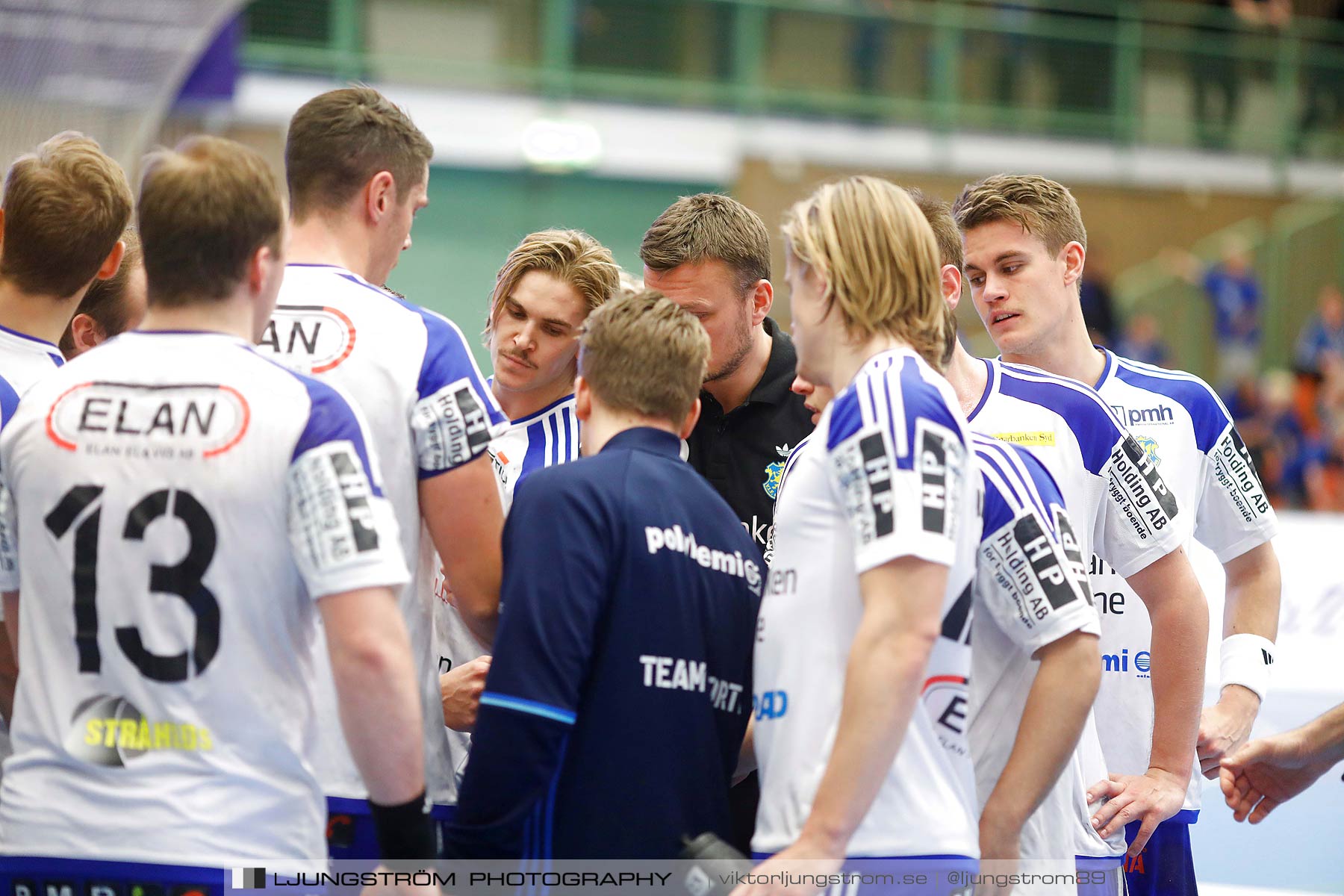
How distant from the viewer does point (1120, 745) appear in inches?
155

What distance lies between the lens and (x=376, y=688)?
226cm

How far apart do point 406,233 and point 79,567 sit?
1138 millimetres

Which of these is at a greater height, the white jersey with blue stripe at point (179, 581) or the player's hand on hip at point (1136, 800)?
the white jersey with blue stripe at point (179, 581)

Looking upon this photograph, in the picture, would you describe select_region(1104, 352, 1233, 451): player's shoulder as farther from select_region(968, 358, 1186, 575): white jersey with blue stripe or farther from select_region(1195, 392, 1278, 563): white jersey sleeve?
select_region(968, 358, 1186, 575): white jersey with blue stripe

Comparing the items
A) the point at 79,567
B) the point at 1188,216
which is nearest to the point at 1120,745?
the point at 79,567

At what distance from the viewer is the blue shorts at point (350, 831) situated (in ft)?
9.32

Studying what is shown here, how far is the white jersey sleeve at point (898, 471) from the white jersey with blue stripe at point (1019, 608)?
315 millimetres

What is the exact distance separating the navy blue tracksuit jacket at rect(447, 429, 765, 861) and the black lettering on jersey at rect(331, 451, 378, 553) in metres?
0.32

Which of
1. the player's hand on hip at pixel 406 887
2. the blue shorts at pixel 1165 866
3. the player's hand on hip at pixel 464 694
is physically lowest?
the blue shorts at pixel 1165 866

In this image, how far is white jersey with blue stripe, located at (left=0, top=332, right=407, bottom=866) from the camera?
2.26m

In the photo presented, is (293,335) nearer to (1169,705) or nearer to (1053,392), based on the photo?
(1053,392)

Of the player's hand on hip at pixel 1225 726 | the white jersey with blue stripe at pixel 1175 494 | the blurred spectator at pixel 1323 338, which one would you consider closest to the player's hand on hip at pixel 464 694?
the white jersey with blue stripe at pixel 1175 494

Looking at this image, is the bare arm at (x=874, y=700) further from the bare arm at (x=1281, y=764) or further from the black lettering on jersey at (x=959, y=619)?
the bare arm at (x=1281, y=764)

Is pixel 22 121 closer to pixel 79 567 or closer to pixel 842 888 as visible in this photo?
pixel 79 567
